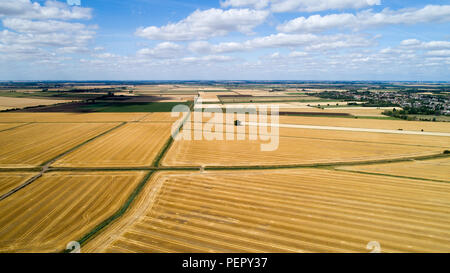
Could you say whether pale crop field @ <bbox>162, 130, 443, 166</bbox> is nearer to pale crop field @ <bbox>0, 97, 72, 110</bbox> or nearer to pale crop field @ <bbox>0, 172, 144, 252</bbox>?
pale crop field @ <bbox>0, 172, 144, 252</bbox>

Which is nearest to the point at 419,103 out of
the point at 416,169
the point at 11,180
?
the point at 416,169

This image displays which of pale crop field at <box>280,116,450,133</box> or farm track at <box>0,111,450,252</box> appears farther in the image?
pale crop field at <box>280,116,450,133</box>

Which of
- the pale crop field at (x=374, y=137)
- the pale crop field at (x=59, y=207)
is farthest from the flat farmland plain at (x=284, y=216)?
the pale crop field at (x=374, y=137)

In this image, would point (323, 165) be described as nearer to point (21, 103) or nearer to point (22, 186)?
point (22, 186)

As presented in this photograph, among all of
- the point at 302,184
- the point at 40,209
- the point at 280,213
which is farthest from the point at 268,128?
the point at 40,209

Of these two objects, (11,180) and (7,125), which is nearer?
(11,180)

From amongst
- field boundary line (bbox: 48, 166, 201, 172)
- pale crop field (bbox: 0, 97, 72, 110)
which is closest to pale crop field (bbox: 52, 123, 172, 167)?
field boundary line (bbox: 48, 166, 201, 172)

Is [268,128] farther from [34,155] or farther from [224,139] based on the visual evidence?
[34,155]

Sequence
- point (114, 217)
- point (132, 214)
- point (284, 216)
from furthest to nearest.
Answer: point (132, 214), point (284, 216), point (114, 217)
